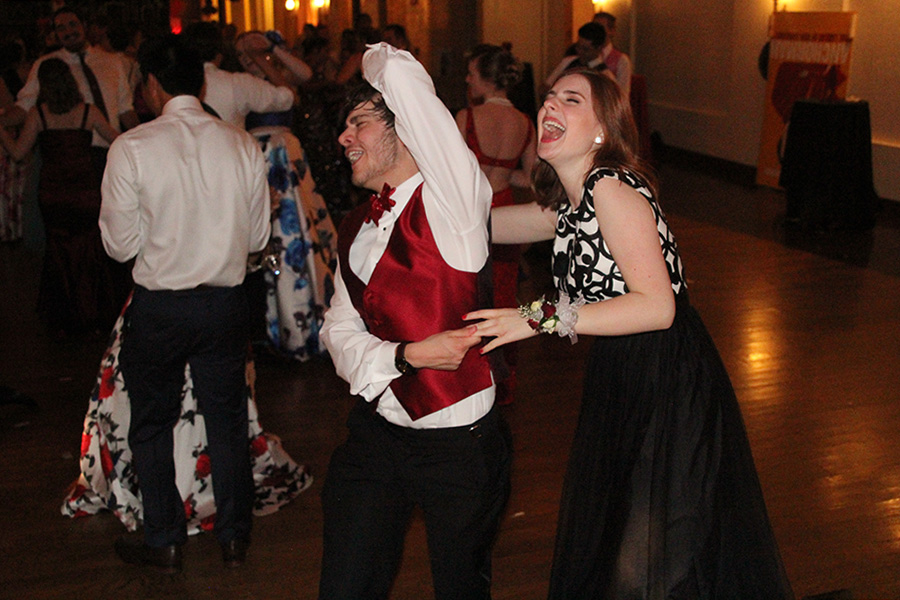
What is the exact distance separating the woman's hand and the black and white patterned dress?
29 cm

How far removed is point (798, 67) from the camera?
339 inches

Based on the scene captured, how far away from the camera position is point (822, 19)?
325 inches

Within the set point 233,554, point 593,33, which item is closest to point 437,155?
point 233,554

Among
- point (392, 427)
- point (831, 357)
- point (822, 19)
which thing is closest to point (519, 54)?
point (822, 19)

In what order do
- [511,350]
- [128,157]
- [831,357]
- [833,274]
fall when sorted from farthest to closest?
[833,274] → [831,357] → [511,350] → [128,157]

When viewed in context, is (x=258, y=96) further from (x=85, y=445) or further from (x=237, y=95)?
(x=85, y=445)

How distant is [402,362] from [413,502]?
1.09ft

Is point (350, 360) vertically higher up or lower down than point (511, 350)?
higher up

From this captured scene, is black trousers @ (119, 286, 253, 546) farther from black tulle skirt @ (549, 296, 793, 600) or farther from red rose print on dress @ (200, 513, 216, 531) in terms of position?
black tulle skirt @ (549, 296, 793, 600)

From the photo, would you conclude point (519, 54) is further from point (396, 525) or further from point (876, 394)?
point (396, 525)

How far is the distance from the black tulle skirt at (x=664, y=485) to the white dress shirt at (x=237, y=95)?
2620 millimetres

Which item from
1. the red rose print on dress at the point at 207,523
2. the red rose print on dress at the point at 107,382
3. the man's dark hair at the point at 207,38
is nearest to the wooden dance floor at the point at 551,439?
the red rose print on dress at the point at 207,523

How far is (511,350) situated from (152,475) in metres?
1.72

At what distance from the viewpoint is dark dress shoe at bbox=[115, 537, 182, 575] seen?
2920 mm
